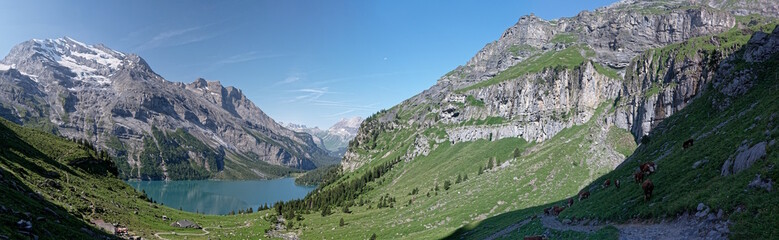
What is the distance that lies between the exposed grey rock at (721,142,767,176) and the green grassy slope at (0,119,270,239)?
55632 millimetres

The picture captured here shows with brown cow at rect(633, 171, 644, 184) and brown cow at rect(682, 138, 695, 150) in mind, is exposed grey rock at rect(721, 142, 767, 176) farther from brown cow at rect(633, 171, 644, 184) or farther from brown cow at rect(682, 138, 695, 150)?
brown cow at rect(682, 138, 695, 150)

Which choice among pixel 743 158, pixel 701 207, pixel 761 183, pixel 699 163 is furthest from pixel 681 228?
pixel 699 163

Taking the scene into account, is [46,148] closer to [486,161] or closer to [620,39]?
[486,161]

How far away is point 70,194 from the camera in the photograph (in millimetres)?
74875

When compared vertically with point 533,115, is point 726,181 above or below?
below

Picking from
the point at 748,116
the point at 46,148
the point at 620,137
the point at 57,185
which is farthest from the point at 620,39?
the point at 46,148

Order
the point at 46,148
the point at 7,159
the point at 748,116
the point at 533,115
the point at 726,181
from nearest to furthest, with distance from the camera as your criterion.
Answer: the point at 726,181 → the point at 748,116 → the point at 7,159 → the point at 46,148 → the point at 533,115

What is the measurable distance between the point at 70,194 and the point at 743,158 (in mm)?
108182

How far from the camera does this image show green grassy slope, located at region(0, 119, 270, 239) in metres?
42.7

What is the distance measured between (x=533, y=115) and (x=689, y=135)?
365ft

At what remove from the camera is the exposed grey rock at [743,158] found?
1025 inches

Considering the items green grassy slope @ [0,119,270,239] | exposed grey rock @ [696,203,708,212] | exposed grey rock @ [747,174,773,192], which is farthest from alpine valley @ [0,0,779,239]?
green grassy slope @ [0,119,270,239]

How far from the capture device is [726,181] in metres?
25.8

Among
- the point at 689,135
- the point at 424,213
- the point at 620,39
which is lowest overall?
the point at 424,213
